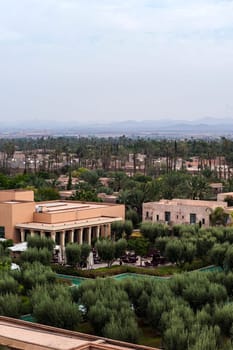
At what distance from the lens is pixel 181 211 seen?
45.5m

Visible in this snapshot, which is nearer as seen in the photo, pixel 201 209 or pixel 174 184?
pixel 201 209

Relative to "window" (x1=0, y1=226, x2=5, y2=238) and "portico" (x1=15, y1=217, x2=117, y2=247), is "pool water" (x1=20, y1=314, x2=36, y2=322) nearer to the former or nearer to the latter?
"portico" (x1=15, y1=217, x2=117, y2=247)

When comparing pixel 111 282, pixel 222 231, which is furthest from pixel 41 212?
pixel 111 282

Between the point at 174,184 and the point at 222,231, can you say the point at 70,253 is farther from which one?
the point at 174,184

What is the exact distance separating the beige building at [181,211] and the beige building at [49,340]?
26.8m

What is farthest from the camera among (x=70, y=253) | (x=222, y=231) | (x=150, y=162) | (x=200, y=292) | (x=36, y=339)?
(x=150, y=162)

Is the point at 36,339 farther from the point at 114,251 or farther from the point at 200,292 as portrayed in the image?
the point at 114,251

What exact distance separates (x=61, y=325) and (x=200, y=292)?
15.8 ft

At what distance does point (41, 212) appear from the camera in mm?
40719

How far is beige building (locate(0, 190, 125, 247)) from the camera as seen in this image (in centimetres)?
3950

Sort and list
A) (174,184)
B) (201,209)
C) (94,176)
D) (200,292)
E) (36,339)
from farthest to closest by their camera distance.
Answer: (94,176) < (174,184) < (201,209) < (200,292) < (36,339)

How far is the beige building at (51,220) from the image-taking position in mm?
39500

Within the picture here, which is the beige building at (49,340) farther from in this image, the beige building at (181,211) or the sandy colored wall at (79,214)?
the beige building at (181,211)

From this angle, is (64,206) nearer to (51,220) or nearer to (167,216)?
(51,220)
